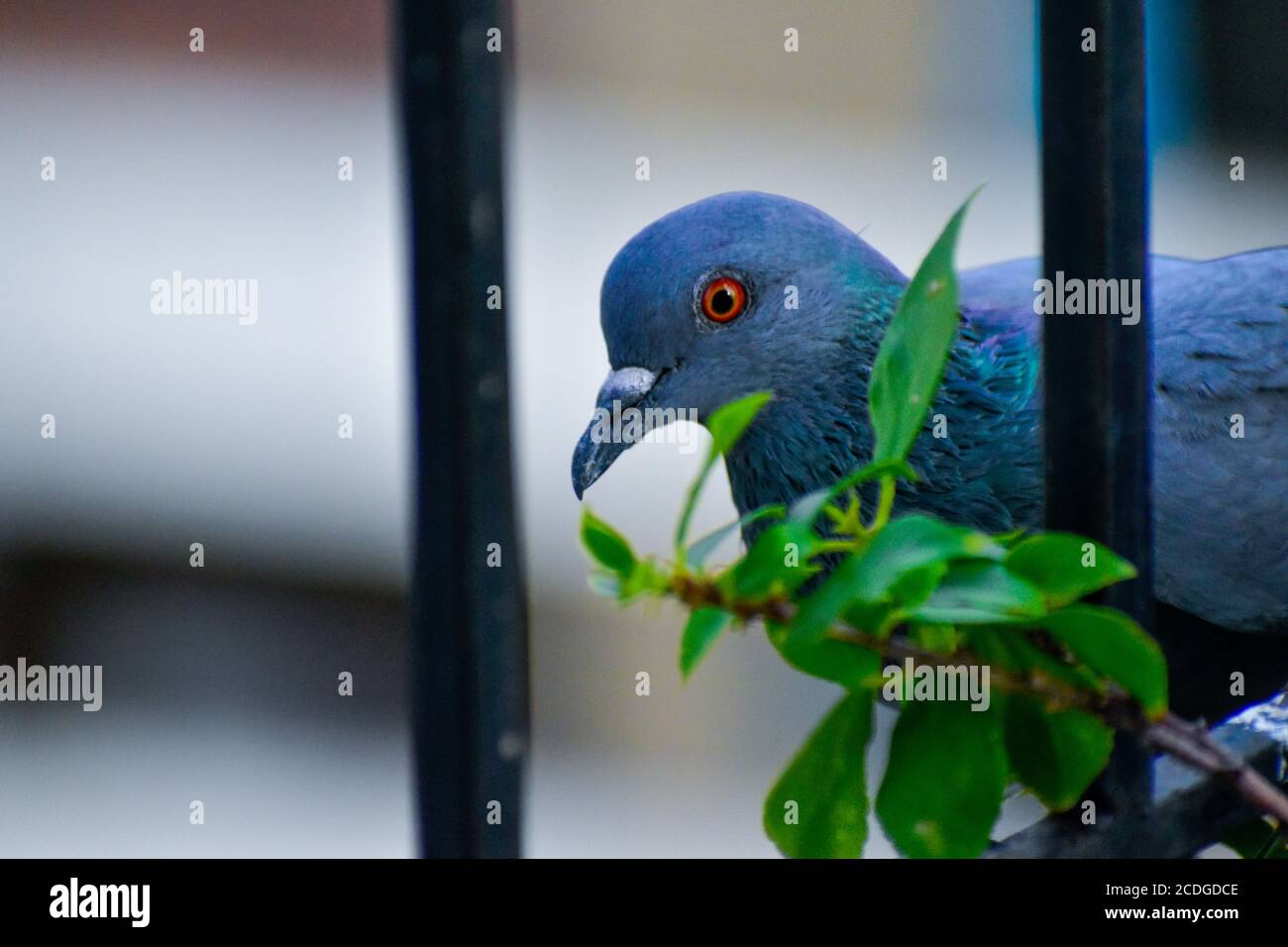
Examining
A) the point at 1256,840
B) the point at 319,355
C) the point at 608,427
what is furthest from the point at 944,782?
the point at 319,355

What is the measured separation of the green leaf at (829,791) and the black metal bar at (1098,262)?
24 centimetres

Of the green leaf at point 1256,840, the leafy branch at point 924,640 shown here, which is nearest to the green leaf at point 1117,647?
the leafy branch at point 924,640

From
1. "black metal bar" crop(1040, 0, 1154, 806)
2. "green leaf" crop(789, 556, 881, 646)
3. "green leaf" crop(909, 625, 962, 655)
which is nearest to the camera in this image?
"green leaf" crop(789, 556, 881, 646)

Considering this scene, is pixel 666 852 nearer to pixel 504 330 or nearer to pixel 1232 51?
pixel 1232 51

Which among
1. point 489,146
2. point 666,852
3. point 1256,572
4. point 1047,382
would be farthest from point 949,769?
point 666,852

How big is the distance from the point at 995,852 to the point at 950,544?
1.23 ft

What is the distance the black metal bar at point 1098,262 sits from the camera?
0.90 meters

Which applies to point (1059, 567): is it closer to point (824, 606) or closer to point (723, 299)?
point (824, 606)

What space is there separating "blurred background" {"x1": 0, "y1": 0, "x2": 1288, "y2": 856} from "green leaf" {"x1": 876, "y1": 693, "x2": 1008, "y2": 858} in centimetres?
421

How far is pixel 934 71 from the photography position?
575 centimetres

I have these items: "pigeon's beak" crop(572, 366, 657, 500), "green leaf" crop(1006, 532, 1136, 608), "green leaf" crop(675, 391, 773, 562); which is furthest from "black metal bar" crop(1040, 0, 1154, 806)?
"pigeon's beak" crop(572, 366, 657, 500)

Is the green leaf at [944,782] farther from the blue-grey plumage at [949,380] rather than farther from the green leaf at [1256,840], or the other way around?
the blue-grey plumage at [949,380]

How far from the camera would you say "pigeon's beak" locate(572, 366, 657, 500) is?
1.96 m

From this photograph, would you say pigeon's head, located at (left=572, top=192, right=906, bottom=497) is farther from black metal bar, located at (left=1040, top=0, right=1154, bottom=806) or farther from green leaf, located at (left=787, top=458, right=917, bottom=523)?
green leaf, located at (left=787, top=458, right=917, bottom=523)
